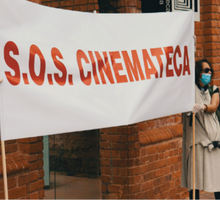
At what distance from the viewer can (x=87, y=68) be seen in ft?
10.2

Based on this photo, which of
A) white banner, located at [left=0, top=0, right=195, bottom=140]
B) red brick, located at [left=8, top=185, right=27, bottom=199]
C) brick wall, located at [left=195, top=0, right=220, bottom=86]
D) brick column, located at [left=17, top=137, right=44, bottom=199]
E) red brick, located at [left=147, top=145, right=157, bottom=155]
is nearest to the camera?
white banner, located at [left=0, top=0, right=195, bottom=140]

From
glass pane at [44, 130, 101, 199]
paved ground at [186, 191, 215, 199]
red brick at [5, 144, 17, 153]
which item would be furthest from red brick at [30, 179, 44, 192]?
paved ground at [186, 191, 215, 199]

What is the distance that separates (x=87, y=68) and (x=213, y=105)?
186 centimetres

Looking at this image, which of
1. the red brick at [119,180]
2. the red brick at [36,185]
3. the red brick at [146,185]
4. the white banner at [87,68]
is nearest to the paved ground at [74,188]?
the red brick at [119,180]

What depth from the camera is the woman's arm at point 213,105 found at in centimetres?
436

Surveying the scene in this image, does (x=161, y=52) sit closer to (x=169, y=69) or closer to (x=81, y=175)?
(x=169, y=69)

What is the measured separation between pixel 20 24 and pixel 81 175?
306cm

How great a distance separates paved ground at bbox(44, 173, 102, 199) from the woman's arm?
6.23 ft

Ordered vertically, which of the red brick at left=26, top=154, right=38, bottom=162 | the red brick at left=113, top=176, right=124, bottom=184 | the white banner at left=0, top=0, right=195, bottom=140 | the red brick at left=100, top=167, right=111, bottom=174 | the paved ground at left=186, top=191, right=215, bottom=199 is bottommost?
the paved ground at left=186, top=191, right=215, bottom=199

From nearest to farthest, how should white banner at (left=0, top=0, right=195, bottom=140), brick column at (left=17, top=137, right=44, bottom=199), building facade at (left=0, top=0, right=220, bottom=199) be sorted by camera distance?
1. white banner at (left=0, top=0, right=195, bottom=140)
2. brick column at (left=17, top=137, right=44, bottom=199)
3. building facade at (left=0, top=0, right=220, bottom=199)

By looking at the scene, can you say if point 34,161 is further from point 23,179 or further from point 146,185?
point 146,185

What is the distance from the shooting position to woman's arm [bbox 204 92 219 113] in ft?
14.3

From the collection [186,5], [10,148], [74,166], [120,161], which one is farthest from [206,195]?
[10,148]

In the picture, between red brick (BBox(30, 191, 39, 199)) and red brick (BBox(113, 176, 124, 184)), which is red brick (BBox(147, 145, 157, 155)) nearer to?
red brick (BBox(113, 176, 124, 184))
